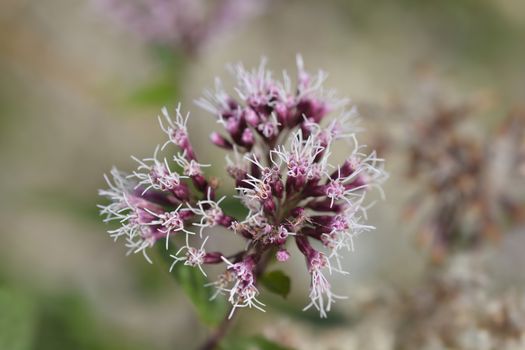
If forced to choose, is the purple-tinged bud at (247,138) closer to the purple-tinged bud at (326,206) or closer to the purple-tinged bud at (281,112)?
the purple-tinged bud at (281,112)

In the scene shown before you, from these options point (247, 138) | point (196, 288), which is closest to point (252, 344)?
point (196, 288)

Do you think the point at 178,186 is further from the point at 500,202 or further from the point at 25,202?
the point at 25,202

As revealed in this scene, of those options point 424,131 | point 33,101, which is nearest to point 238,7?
point 424,131

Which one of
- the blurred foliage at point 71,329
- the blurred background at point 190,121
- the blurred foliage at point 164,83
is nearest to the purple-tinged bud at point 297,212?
the blurred background at point 190,121

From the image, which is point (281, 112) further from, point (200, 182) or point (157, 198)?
point (157, 198)

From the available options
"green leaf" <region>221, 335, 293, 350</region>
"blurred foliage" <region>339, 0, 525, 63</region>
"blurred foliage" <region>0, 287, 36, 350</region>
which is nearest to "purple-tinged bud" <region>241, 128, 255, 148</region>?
"green leaf" <region>221, 335, 293, 350</region>

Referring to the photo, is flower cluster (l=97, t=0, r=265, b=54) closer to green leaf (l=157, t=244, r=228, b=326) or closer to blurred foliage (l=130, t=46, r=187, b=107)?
blurred foliage (l=130, t=46, r=187, b=107)
